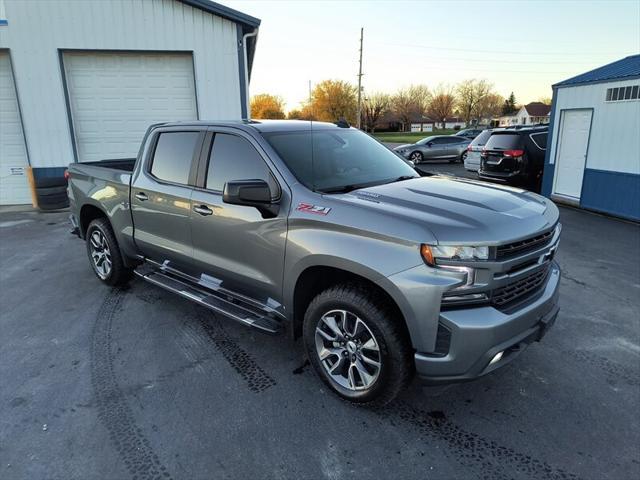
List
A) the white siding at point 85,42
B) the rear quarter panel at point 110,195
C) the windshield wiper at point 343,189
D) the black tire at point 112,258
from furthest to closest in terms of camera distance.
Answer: the white siding at point 85,42
the black tire at point 112,258
the rear quarter panel at point 110,195
the windshield wiper at point 343,189

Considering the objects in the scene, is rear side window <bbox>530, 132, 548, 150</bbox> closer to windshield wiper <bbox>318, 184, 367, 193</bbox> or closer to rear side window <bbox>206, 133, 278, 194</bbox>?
windshield wiper <bbox>318, 184, 367, 193</bbox>

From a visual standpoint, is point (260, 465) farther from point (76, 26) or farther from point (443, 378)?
point (76, 26)

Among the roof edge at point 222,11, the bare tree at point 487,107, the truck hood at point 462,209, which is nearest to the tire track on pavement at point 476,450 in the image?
the truck hood at point 462,209

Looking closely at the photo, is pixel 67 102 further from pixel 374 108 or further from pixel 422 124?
pixel 422 124

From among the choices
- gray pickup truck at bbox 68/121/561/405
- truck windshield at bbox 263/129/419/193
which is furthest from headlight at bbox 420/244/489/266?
A: truck windshield at bbox 263/129/419/193

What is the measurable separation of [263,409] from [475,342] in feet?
4.97

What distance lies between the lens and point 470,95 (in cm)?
9175

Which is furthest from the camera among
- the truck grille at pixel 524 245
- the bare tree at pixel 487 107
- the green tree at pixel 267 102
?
the bare tree at pixel 487 107

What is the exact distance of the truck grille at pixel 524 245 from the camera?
8.39 feet

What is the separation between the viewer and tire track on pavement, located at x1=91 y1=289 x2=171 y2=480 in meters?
2.51

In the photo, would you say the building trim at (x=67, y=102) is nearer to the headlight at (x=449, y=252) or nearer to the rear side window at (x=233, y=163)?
the rear side window at (x=233, y=163)

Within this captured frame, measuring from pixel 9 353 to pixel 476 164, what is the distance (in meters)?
14.2

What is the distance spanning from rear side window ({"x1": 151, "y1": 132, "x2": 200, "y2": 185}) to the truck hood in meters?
1.78

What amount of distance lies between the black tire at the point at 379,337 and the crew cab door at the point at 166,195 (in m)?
1.70
